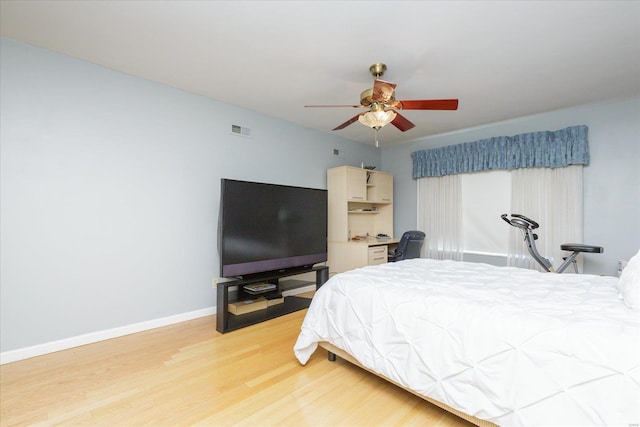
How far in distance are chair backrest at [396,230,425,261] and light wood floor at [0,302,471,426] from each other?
86.8 inches

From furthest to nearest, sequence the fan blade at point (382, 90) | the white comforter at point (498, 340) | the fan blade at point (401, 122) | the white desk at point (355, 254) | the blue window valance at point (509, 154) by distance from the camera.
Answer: the white desk at point (355, 254)
the blue window valance at point (509, 154)
the fan blade at point (401, 122)
the fan blade at point (382, 90)
the white comforter at point (498, 340)

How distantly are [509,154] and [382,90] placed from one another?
2.72 meters

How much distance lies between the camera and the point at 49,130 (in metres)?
2.39

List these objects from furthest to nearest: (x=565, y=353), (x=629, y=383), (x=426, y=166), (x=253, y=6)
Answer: (x=426, y=166) → (x=253, y=6) → (x=565, y=353) → (x=629, y=383)

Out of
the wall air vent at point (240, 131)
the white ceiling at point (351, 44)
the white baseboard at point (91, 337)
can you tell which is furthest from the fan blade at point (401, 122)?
the white baseboard at point (91, 337)

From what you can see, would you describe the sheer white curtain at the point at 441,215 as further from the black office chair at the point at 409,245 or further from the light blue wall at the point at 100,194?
the light blue wall at the point at 100,194

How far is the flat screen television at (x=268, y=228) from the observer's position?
9.71 feet

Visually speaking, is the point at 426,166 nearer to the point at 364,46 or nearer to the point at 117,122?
the point at 364,46

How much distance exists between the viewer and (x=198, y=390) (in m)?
1.87

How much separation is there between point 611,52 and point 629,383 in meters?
2.67

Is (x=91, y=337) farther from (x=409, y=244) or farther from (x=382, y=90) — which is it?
(x=409, y=244)

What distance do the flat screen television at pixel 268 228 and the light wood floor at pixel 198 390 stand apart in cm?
90

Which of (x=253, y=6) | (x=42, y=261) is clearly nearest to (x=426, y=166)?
(x=253, y=6)

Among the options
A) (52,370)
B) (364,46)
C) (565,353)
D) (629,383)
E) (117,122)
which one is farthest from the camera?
(117,122)
